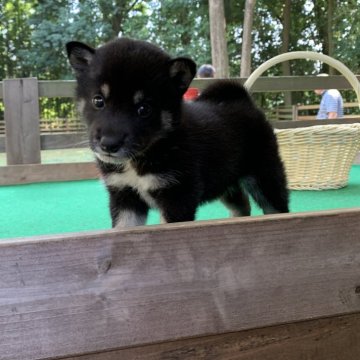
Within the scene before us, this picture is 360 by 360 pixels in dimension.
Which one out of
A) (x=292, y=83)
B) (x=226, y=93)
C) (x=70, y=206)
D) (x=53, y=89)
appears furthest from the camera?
(x=292, y=83)

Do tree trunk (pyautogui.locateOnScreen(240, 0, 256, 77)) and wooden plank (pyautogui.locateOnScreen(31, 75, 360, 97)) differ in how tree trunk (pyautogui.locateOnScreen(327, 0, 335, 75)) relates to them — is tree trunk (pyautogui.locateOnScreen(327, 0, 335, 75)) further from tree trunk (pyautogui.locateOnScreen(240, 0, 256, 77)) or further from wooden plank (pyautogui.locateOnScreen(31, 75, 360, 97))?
wooden plank (pyautogui.locateOnScreen(31, 75, 360, 97))

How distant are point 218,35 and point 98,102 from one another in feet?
27.6

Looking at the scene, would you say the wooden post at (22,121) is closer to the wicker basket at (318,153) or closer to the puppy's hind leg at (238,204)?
the wicker basket at (318,153)

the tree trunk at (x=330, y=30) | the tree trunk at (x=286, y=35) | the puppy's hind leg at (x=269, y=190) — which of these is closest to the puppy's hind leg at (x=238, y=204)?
the puppy's hind leg at (x=269, y=190)

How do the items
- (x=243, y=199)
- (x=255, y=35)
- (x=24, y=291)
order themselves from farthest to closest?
(x=255, y=35) → (x=243, y=199) → (x=24, y=291)

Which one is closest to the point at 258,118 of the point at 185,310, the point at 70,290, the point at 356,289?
the point at 356,289

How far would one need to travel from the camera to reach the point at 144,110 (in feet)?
6.48

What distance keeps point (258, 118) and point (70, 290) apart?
1.71 meters

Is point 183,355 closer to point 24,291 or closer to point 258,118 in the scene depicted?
point 24,291

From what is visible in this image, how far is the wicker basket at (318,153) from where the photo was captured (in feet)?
15.2

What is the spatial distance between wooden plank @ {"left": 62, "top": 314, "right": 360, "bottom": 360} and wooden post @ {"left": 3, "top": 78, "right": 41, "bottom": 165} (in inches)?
179

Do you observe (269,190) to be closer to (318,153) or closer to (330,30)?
(318,153)

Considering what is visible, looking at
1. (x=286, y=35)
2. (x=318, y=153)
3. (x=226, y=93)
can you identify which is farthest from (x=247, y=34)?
(x=286, y=35)

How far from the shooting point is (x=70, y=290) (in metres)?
1.38
